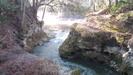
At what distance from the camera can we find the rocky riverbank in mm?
10994

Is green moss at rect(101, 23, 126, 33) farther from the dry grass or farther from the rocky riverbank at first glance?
the dry grass

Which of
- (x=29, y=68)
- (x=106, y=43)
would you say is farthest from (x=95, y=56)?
(x=29, y=68)

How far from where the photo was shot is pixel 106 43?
483 inches

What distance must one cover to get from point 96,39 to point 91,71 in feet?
9.74

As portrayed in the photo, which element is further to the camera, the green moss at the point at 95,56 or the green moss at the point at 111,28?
the green moss at the point at 111,28

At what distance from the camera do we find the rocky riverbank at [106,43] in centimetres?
1099

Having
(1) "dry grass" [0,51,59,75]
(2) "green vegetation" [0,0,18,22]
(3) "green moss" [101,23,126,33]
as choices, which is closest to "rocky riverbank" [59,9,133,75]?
(3) "green moss" [101,23,126,33]

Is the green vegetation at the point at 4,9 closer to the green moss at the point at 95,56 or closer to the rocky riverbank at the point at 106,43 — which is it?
the rocky riverbank at the point at 106,43

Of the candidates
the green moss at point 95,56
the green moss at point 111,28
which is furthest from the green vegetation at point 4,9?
the green moss at point 111,28

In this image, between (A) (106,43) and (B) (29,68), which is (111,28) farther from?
(B) (29,68)

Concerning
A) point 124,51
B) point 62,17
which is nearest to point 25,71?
point 124,51

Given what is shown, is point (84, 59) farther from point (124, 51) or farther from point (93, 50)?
point (124, 51)

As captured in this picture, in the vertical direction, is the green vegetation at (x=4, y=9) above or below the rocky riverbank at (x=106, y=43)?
above

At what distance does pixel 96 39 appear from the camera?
12500 mm
